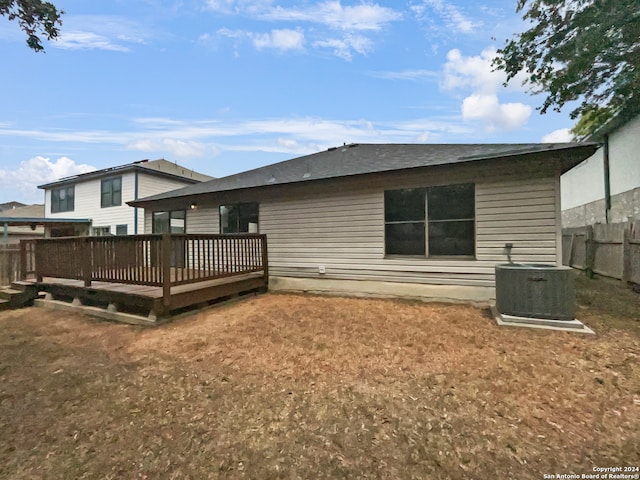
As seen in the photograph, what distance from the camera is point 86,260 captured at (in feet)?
20.2

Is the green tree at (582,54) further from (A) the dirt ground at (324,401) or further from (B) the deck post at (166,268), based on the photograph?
(B) the deck post at (166,268)

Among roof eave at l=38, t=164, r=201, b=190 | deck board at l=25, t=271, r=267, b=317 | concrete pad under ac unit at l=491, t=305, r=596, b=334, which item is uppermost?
roof eave at l=38, t=164, r=201, b=190

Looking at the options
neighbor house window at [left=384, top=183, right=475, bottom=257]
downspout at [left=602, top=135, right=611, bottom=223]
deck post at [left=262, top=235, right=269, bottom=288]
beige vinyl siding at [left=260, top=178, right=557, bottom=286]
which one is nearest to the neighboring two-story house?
deck post at [left=262, top=235, right=269, bottom=288]

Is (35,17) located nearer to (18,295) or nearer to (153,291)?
(153,291)

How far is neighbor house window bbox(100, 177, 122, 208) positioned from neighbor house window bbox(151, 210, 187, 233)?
717 centimetres

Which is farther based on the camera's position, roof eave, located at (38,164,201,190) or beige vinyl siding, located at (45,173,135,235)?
beige vinyl siding, located at (45,173,135,235)

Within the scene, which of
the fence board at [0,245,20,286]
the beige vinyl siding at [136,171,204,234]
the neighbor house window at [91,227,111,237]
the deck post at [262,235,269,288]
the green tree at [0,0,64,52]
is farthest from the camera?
the neighbor house window at [91,227,111,237]

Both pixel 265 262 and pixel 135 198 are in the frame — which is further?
pixel 135 198

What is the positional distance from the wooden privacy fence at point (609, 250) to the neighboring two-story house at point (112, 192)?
18483mm

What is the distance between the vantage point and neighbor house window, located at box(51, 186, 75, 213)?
58.3 feet

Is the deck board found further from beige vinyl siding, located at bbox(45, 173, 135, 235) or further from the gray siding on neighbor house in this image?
beige vinyl siding, located at bbox(45, 173, 135, 235)

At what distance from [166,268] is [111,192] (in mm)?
14471

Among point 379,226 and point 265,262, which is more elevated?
point 379,226

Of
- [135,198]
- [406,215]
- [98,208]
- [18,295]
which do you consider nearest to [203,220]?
[18,295]
